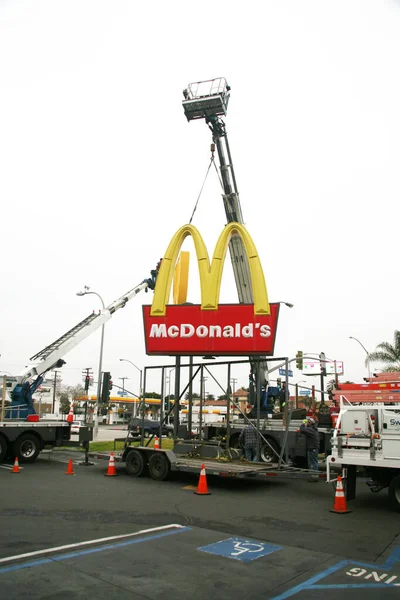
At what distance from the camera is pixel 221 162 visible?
80.6 ft

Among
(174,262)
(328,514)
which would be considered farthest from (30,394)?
(328,514)

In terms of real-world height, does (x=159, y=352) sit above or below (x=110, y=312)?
below

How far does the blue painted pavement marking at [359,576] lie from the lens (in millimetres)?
5660

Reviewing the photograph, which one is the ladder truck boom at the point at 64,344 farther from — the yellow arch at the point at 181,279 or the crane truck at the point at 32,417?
the yellow arch at the point at 181,279

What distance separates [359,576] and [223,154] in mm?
21393

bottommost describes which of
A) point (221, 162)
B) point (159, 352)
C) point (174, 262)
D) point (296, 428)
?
point (296, 428)

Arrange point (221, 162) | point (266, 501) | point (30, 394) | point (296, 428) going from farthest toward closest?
point (221, 162), point (30, 394), point (296, 428), point (266, 501)

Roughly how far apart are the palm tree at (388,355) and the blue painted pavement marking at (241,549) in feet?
112

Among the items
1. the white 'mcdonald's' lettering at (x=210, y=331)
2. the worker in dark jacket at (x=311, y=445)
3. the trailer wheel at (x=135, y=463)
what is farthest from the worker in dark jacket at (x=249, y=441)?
the trailer wheel at (x=135, y=463)

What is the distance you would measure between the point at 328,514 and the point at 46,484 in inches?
294

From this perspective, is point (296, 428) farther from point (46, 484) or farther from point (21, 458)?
point (21, 458)

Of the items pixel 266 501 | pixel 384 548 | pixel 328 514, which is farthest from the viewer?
pixel 266 501

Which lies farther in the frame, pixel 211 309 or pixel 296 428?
pixel 296 428

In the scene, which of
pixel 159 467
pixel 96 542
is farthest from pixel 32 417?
pixel 96 542
